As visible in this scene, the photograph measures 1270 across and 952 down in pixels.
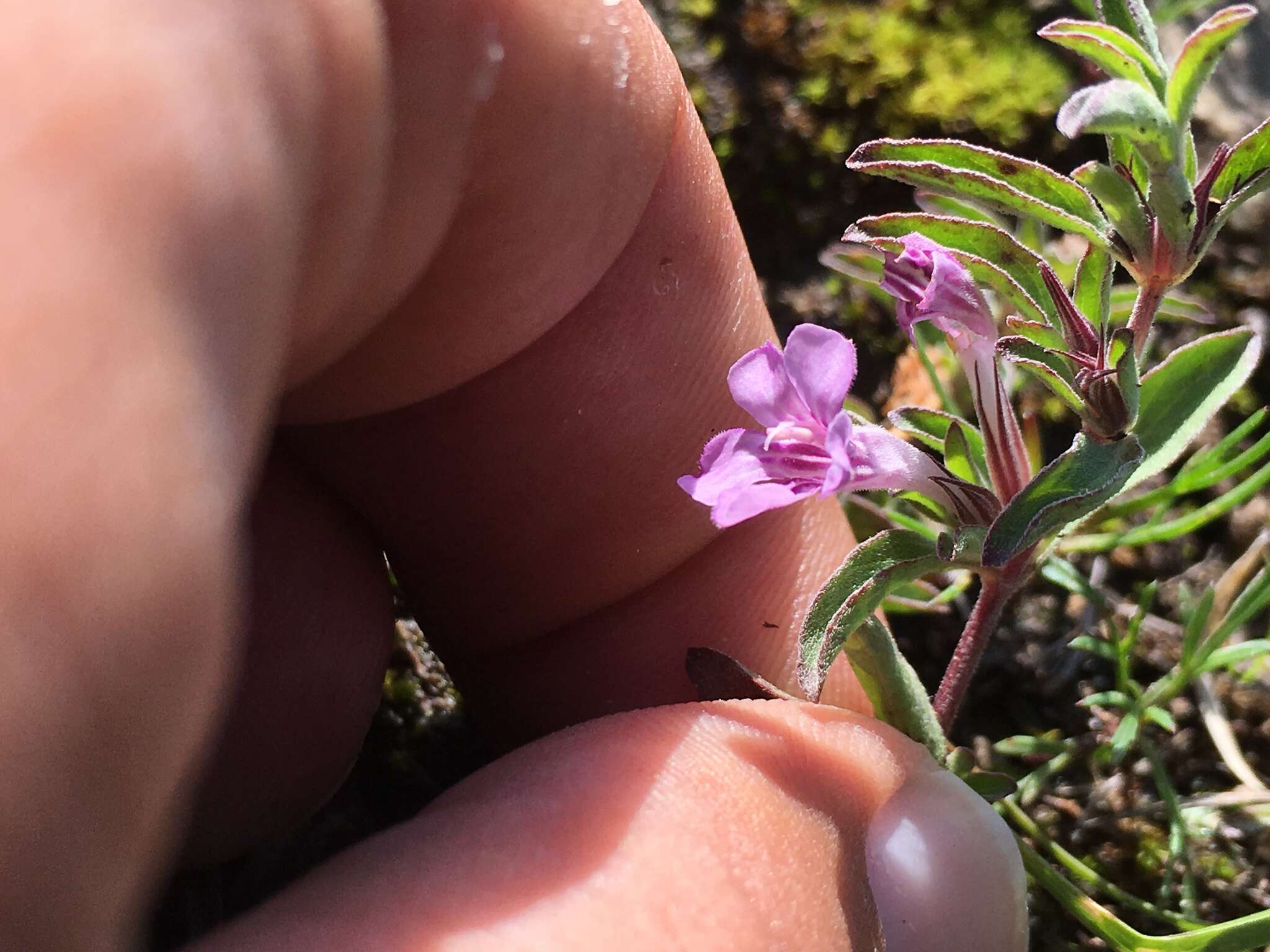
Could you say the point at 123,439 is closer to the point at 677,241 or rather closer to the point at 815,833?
the point at 815,833

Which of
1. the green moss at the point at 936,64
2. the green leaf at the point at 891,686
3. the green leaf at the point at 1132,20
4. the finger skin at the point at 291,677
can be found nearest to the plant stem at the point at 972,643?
the green leaf at the point at 891,686

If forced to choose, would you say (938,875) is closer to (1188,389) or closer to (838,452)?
(838,452)

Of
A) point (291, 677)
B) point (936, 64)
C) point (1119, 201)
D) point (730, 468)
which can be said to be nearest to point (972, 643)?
point (730, 468)

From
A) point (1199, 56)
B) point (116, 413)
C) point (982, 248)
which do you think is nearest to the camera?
point (116, 413)

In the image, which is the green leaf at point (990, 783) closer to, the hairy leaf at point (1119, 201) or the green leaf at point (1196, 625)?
the green leaf at point (1196, 625)

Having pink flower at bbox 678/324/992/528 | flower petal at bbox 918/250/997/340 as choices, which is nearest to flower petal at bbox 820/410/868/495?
pink flower at bbox 678/324/992/528

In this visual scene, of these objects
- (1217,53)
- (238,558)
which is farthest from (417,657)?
(1217,53)
